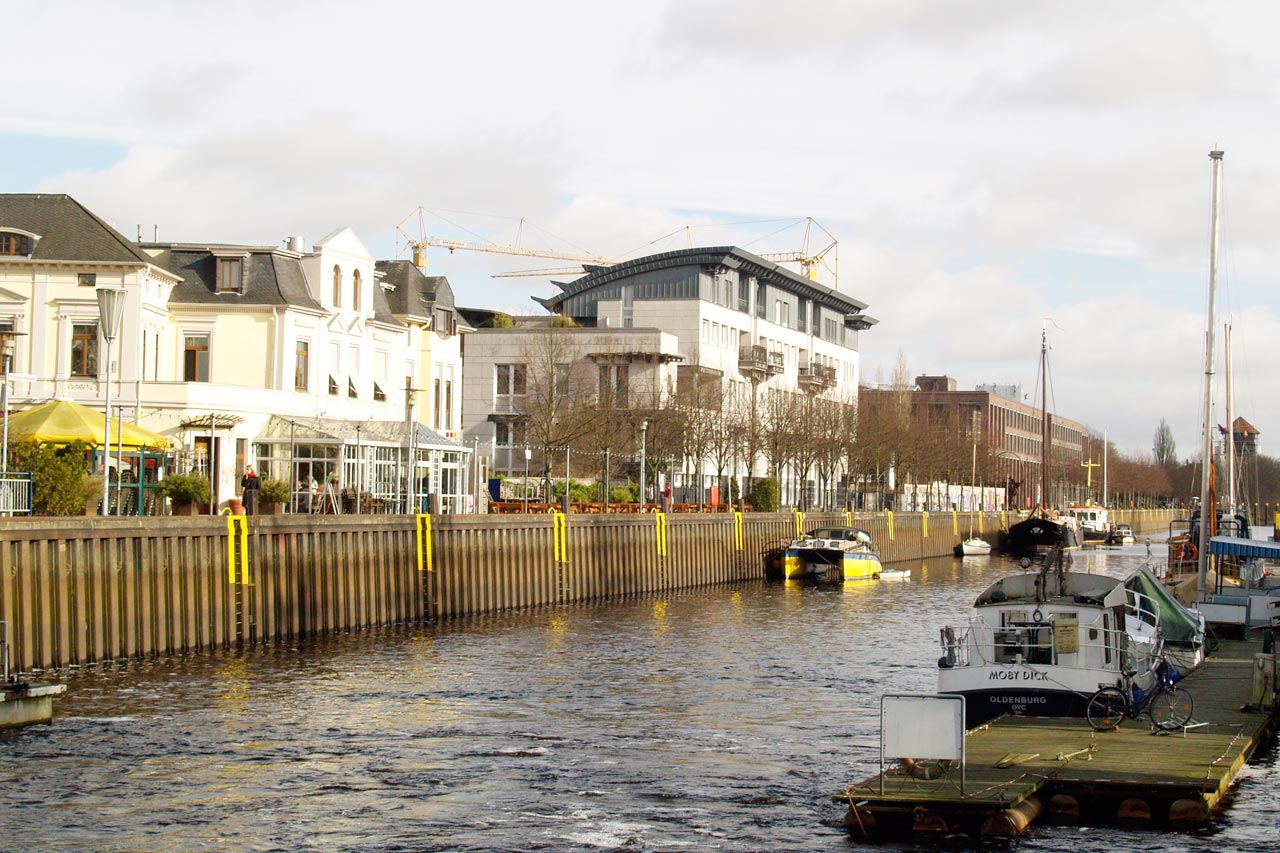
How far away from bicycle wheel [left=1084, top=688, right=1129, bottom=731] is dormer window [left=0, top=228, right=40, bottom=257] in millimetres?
49433

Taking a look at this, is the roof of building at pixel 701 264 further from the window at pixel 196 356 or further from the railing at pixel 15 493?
the railing at pixel 15 493

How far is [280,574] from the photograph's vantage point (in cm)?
4491

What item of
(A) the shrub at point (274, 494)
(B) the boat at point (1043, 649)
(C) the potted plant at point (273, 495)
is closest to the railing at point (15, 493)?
(C) the potted plant at point (273, 495)

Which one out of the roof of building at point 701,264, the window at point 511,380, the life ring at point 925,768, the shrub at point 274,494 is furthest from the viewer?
the roof of building at point 701,264

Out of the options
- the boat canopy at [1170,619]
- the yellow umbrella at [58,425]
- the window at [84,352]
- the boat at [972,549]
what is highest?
the window at [84,352]

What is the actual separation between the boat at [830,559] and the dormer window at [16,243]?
3833 centimetres

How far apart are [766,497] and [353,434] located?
123ft

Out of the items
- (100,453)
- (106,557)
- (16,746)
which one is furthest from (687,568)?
(16,746)

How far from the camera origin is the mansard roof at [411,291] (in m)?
86.9

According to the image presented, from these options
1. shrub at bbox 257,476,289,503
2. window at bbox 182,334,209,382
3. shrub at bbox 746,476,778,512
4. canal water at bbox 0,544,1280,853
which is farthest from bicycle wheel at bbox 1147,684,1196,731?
shrub at bbox 746,476,778,512

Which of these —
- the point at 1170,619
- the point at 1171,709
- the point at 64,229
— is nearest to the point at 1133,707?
the point at 1171,709

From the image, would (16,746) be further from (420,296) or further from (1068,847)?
(420,296)

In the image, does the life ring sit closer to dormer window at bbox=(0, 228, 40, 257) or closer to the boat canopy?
the boat canopy

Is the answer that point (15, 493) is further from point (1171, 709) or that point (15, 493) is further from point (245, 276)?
point (245, 276)
